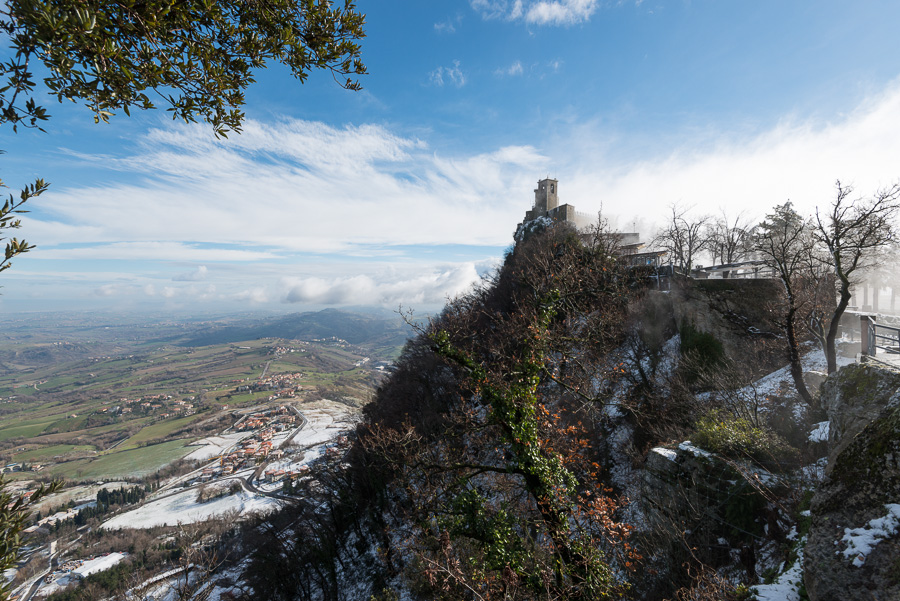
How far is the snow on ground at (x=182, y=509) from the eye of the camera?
47.3m

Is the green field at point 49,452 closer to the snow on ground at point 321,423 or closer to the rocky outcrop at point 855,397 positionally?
the snow on ground at point 321,423

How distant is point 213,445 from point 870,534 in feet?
317

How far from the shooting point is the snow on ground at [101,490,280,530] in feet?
155

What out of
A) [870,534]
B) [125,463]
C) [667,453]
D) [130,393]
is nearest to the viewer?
[870,534]

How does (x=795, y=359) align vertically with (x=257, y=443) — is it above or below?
above

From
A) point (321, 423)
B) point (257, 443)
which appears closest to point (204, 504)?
point (257, 443)

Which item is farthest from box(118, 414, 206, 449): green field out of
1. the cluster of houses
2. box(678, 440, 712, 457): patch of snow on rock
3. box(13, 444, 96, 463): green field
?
box(678, 440, 712, 457): patch of snow on rock

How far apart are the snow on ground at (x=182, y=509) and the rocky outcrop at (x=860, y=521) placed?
55.7 metres

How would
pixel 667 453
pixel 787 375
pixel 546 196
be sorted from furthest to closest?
pixel 546 196, pixel 787 375, pixel 667 453

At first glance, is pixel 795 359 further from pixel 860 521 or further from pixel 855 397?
pixel 860 521

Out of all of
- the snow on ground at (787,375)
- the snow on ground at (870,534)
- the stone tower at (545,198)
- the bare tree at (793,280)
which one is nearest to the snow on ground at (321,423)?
the stone tower at (545,198)

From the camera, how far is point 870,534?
4.57 m

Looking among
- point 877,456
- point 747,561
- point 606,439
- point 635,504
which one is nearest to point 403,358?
point 606,439

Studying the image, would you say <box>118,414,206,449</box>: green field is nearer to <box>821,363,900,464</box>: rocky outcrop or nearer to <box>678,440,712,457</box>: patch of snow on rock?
<box>678,440,712,457</box>: patch of snow on rock
